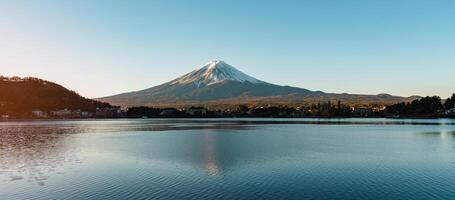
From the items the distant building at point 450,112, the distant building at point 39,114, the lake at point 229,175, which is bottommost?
the lake at point 229,175

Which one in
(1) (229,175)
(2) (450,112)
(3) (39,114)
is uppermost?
(3) (39,114)

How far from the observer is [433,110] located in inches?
6708

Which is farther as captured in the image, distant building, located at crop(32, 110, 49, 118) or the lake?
distant building, located at crop(32, 110, 49, 118)

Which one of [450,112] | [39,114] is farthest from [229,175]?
[39,114]

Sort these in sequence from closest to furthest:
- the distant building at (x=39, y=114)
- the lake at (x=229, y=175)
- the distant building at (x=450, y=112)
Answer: the lake at (x=229, y=175) → the distant building at (x=450, y=112) → the distant building at (x=39, y=114)

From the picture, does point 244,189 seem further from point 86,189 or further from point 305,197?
point 86,189

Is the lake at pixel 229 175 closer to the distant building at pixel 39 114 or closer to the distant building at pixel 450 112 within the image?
the distant building at pixel 450 112

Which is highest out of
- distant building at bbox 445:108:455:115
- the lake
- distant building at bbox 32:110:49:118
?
distant building at bbox 32:110:49:118

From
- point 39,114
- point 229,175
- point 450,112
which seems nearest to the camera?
point 229,175

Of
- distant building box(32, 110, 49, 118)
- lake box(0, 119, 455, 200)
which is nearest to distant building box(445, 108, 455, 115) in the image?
lake box(0, 119, 455, 200)

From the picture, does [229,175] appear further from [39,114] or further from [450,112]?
[39,114]

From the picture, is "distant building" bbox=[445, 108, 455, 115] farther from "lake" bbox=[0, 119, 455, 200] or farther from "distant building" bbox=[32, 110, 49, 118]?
"distant building" bbox=[32, 110, 49, 118]

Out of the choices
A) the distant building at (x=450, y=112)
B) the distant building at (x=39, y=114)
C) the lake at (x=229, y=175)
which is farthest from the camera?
the distant building at (x=39, y=114)

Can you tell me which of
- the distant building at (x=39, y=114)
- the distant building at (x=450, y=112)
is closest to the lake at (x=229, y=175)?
the distant building at (x=450, y=112)
